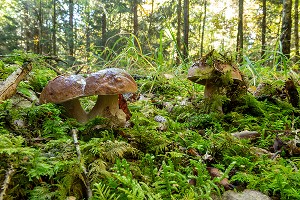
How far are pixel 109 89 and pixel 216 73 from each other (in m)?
1.26

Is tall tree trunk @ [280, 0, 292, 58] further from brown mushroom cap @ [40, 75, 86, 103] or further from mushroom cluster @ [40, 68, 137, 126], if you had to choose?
brown mushroom cap @ [40, 75, 86, 103]

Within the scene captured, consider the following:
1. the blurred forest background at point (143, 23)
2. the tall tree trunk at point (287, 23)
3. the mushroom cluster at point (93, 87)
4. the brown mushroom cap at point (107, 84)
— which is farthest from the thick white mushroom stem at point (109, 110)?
the blurred forest background at point (143, 23)

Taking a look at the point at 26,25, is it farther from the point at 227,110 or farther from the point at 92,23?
the point at 227,110

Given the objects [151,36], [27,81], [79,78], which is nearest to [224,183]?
[79,78]

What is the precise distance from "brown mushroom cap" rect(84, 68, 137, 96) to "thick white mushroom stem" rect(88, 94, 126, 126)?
0.21 m

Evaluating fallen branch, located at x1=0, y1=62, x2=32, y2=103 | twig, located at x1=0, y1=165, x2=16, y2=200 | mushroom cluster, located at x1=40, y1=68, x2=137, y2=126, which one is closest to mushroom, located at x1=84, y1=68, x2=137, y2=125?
mushroom cluster, located at x1=40, y1=68, x2=137, y2=126

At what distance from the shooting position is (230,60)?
2545 mm

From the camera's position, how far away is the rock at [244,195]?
3.60ft

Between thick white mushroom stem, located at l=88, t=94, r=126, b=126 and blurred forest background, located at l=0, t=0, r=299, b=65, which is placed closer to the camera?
thick white mushroom stem, located at l=88, t=94, r=126, b=126

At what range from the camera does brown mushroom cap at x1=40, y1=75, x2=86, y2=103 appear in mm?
1600

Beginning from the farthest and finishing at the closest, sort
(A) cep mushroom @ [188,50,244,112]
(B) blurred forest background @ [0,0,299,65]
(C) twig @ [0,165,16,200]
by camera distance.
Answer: (B) blurred forest background @ [0,0,299,65] < (A) cep mushroom @ [188,50,244,112] < (C) twig @ [0,165,16,200]

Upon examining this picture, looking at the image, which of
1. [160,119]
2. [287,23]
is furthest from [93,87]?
[287,23]

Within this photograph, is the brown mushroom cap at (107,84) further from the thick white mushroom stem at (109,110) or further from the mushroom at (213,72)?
the mushroom at (213,72)

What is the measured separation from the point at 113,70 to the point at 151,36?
15.6 metres
